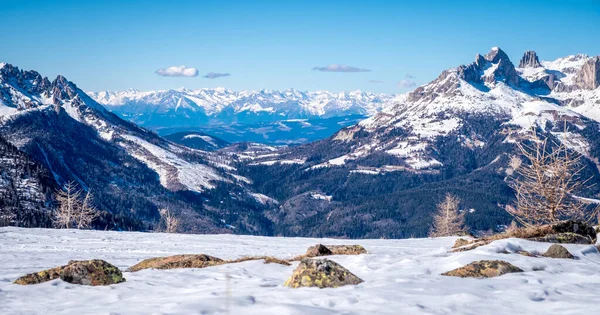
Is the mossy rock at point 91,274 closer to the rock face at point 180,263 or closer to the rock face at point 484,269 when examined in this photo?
the rock face at point 180,263

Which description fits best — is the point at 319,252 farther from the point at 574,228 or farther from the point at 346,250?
the point at 574,228

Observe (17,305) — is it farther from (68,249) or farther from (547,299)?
(68,249)

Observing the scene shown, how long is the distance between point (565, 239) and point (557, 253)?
14.7 feet

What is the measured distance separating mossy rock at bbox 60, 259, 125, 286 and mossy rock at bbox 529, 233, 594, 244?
18.4 metres

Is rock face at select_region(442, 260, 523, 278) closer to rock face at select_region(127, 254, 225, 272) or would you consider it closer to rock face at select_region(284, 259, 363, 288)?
rock face at select_region(284, 259, 363, 288)

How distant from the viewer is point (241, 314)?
11328mm

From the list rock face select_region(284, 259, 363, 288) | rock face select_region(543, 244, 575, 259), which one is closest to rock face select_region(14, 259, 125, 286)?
rock face select_region(284, 259, 363, 288)

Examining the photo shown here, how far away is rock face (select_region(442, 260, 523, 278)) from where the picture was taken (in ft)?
49.8

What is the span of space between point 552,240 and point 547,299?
10981 mm

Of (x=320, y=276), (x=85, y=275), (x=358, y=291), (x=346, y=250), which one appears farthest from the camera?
(x=346, y=250)

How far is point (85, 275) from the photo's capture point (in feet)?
53.9

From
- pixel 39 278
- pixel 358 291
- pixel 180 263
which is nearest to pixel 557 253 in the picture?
pixel 358 291

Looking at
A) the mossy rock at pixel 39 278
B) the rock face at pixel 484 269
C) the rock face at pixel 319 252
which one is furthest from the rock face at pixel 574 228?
the mossy rock at pixel 39 278

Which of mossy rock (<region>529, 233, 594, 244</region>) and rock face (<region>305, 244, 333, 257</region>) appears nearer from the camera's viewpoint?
mossy rock (<region>529, 233, 594, 244</region>)
